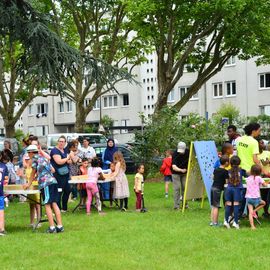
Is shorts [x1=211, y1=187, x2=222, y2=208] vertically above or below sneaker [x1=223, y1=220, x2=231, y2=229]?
above

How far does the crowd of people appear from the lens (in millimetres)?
12047

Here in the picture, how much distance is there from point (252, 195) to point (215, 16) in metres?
17.9

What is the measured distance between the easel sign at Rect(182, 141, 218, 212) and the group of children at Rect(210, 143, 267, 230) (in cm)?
216

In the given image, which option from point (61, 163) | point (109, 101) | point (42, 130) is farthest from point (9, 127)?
point (42, 130)

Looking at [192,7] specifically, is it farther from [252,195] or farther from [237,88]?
[237,88]

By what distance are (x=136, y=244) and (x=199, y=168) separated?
5125 mm

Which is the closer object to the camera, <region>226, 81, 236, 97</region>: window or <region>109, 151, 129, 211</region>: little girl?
<region>109, 151, 129, 211</region>: little girl

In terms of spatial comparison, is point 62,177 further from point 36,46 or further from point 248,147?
point 248,147

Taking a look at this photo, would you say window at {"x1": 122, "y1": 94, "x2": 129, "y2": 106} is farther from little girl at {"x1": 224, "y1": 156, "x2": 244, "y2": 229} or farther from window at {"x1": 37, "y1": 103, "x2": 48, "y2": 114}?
little girl at {"x1": 224, "y1": 156, "x2": 244, "y2": 229}

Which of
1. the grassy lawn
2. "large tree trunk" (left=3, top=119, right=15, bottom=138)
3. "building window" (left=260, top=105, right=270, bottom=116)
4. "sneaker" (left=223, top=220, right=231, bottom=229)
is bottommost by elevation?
the grassy lawn

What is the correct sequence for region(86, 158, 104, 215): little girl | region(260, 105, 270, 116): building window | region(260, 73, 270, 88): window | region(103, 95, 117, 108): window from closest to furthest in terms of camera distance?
region(86, 158, 104, 215): little girl, region(260, 73, 270, 88): window, region(260, 105, 270, 116): building window, region(103, 95, 117, 108): window

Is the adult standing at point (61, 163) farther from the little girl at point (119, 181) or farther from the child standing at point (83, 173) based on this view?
the little girl at point (119, 181)

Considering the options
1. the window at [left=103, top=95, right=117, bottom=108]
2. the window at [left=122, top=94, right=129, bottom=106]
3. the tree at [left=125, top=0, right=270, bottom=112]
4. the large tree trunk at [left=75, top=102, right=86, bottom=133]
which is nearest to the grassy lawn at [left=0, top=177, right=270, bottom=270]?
the tree at [left=125, top=0, right=270, bottom=112]

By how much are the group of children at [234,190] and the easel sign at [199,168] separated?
7.08 ft
